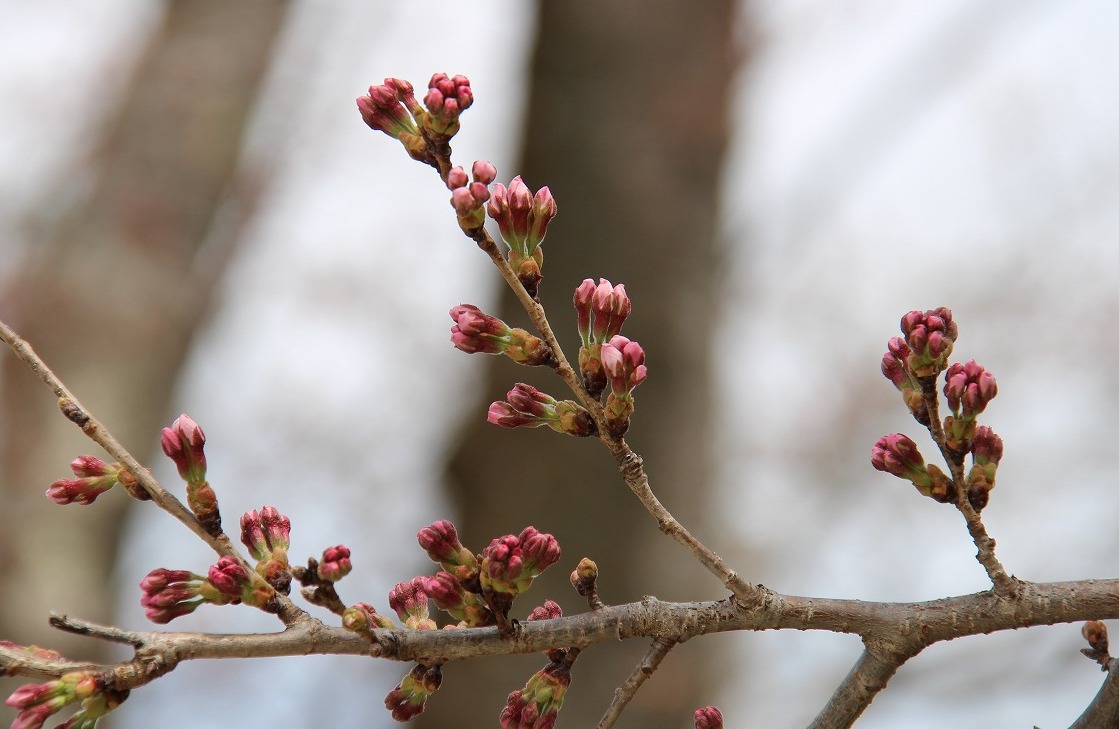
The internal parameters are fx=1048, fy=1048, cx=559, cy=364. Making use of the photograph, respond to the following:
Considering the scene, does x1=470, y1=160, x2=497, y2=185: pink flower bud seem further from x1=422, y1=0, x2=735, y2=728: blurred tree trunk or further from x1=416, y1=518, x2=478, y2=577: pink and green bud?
x1=422, y1=0, x2=735, y2=728: blurred tree trunk

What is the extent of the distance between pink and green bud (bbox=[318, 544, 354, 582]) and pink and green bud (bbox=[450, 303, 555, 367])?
29 centimetres

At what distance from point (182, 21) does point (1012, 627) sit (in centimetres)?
627

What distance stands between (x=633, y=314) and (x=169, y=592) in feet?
13.3

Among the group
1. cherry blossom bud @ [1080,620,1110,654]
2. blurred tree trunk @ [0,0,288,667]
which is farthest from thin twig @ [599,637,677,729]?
blurred tree trunk @ [0,0,288,667]

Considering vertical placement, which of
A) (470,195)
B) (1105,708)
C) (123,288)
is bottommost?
(1105,708)

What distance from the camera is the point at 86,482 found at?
1.40 m

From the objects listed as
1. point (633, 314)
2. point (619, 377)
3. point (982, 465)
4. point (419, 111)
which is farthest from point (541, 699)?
point (633, 314)

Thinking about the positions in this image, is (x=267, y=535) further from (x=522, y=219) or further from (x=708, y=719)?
(x=708, y=719)

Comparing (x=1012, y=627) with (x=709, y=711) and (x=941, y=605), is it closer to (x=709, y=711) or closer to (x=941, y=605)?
(x=941, y=605)

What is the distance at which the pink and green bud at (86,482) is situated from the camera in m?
1.39

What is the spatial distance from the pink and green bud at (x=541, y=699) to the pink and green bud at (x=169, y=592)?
1.39 ft

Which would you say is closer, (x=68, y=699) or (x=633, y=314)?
(x=68, y=699)

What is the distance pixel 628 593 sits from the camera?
479 cm

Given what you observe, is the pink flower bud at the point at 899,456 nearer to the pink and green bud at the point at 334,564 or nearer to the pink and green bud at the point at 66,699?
the pink and green bud at the point at 334,564
